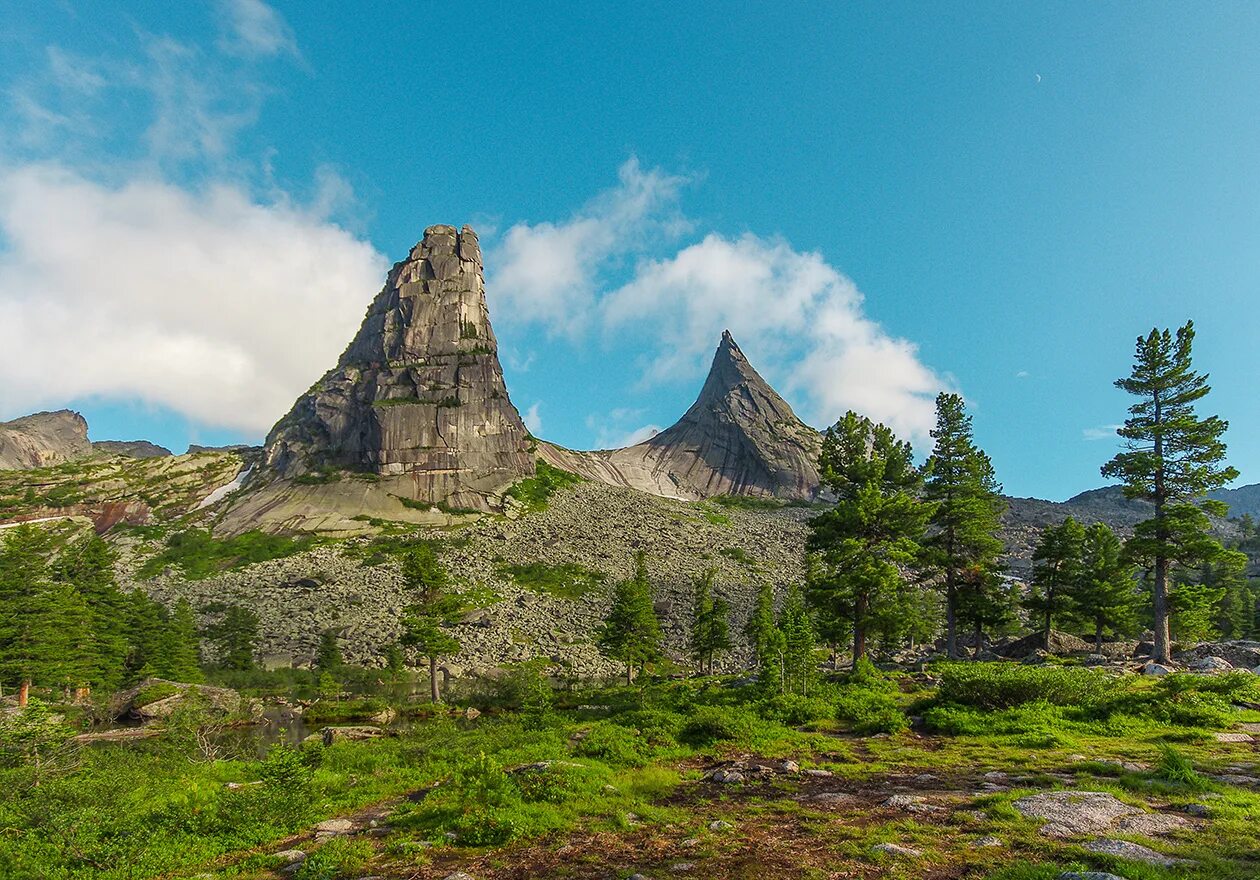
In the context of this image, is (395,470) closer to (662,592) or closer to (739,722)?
(662,592)

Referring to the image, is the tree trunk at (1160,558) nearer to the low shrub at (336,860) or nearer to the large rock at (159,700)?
the low shrub at (336,860)

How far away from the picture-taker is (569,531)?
127312 mm

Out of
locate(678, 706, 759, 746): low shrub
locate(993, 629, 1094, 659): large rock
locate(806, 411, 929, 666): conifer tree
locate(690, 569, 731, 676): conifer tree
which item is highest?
locate(806, 411, 929, 666): conifer tree

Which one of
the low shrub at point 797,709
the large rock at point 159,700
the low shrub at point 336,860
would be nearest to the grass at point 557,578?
the large rock at point 159,700

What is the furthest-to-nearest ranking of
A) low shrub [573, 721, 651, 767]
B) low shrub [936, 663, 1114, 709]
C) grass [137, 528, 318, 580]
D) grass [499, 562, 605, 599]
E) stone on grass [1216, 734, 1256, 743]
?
grass [137, 528, 318, 580]
grass [499, 562, 605, 599]
low shrub [936, 663, 1114, 709]
low shrub [573, 721, 651, 767]
stone on grass [1216, 734, 1256, 743]

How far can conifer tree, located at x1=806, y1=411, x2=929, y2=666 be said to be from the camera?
3186cm

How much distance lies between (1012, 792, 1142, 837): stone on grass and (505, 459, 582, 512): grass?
431 ft

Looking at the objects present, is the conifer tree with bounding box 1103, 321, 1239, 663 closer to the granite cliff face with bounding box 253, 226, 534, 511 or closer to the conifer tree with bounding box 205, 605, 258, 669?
the conifer tree with bounding box 205, 605, 258, 669

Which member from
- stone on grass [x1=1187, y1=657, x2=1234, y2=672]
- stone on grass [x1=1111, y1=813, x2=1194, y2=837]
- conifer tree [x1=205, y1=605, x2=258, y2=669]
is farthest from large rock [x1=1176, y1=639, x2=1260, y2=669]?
conifer tree [x1=205, y1=605, x2=258, y2=669]

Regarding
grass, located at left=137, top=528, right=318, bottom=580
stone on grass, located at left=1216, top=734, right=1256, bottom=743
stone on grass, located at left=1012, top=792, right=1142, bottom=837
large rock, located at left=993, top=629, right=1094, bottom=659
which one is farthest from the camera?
grass, located at left=137, top=528, right=318, bottom=580

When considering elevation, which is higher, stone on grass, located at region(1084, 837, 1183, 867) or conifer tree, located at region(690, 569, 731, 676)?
stone on grass, located at region(1084, 837, 1183, 867)

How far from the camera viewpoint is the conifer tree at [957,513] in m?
39.0

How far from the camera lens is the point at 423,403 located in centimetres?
15188

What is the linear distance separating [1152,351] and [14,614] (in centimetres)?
7406
